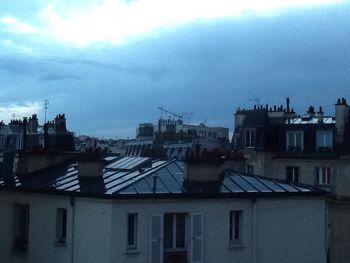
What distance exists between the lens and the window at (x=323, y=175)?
1967 inches

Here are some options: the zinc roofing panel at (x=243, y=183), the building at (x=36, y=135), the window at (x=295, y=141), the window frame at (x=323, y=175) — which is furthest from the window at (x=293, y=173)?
the zinc roofing panel at (x=243, y=183)

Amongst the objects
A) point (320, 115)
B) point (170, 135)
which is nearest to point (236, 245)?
point (320, 115)

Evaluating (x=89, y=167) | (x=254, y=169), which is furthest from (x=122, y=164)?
(x=254, y=169)

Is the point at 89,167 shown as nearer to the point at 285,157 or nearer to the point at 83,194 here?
the point at 83,194

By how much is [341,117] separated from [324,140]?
7.12 ft

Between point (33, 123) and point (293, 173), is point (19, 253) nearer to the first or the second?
point (293, 173)

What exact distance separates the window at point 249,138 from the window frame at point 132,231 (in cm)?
3251

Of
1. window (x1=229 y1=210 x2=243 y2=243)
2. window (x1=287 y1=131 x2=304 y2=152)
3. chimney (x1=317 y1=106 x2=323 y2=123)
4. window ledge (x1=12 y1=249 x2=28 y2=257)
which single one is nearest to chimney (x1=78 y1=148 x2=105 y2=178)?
window ledge (x1=12 y1=249 x2=28 y2=257)

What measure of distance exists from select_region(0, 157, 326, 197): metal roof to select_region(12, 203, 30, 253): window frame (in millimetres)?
895

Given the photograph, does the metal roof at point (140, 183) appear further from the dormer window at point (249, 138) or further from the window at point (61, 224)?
the dormer window at point (249, 138)

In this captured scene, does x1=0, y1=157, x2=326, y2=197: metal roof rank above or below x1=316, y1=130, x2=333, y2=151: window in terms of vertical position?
below

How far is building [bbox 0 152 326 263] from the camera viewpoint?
73.3ft

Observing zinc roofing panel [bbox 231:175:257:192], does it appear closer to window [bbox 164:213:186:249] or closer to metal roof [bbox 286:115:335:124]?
window [bbox 164:213:186:249]

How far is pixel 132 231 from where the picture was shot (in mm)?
22453
